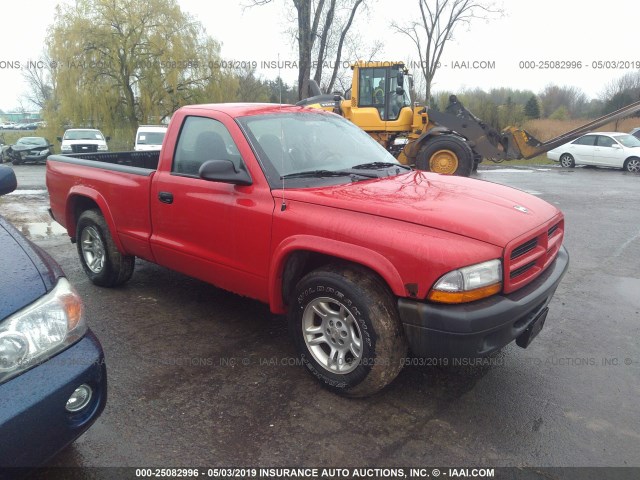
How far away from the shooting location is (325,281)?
2.96 meters

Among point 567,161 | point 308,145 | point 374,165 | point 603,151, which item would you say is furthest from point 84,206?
point 567,161

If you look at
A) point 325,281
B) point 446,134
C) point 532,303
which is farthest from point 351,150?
point 446,134

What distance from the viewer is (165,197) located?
13.0 feet

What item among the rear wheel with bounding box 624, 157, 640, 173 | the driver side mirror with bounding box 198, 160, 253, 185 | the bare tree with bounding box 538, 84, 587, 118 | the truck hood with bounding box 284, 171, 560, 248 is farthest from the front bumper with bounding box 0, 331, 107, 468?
the bare tree with bounding box 538, 84, 587, 118

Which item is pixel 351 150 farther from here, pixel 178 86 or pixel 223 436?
pixel 178 86

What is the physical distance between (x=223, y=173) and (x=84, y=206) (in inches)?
103

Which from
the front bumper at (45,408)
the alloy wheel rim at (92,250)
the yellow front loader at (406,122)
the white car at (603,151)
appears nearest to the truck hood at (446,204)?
the front bumper at (45,408)

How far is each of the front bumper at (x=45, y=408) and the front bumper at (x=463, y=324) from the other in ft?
5.19

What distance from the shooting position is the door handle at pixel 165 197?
3938 millimetres

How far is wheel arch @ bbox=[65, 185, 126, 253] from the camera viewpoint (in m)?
4.61

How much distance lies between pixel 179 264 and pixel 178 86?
93.4 feet

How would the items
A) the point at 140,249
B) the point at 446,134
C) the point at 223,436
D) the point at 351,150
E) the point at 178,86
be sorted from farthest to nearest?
1. the point at 178,86
2. the point at 446,134
3. the point at 140,249
4. the point at 351,150
5. the point at 223,436

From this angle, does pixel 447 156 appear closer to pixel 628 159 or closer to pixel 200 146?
pixel 628 159

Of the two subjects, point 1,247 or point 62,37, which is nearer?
point 1,247
